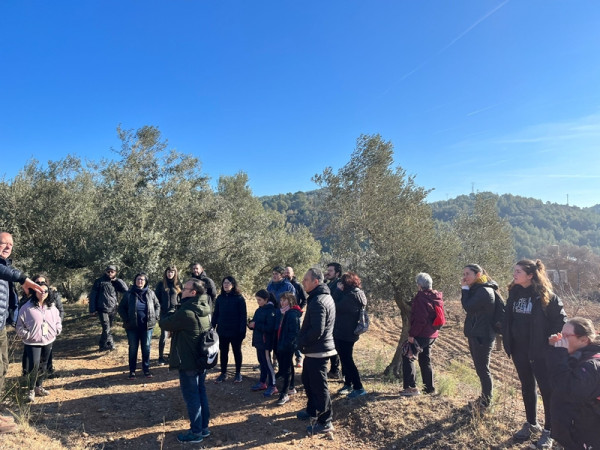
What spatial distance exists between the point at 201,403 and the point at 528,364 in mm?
4418

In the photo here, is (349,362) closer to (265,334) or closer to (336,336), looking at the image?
(336,336)

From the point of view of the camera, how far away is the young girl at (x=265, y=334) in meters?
6.43

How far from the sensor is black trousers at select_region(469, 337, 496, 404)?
203 inches

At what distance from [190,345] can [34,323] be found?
301 cm

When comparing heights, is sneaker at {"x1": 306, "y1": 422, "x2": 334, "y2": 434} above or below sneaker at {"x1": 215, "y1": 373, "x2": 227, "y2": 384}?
below

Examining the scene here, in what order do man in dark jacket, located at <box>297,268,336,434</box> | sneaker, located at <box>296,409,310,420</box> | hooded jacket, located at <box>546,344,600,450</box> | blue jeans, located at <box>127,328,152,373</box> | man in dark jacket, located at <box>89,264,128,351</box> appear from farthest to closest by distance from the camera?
man in dark jacket, located at <box>89,264,128,351</box>, blue jeans, located at <box>127,328,152,373</box>, sneaker, located at <box>296,409,310,420</box>, man in dark jacket, located at <box>297,268,336,434</box>, hooded jacket, located at <box>546,344,600,450</box>

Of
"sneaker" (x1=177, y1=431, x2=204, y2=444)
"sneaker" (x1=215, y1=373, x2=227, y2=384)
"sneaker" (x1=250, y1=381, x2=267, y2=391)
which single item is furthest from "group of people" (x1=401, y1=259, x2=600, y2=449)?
"sneaker" (x1=215, y1=373, x2=227, y2=384)

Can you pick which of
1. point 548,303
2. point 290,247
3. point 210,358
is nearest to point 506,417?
point 548,303

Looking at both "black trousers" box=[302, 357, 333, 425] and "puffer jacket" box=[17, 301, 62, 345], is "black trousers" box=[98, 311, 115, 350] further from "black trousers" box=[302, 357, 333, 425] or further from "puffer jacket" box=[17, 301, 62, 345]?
"black trousers" box=[302, 357, 333, 425]

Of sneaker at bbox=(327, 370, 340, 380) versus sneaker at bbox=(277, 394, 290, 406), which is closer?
sneaker at bbox=(277, 394, 290, 406)

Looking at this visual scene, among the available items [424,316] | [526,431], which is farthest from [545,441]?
[424,316]

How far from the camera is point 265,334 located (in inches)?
254

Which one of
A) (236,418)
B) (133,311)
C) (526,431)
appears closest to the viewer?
(526,431)

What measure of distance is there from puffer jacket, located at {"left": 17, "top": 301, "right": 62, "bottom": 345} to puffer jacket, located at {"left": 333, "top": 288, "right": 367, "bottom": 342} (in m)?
4.76
